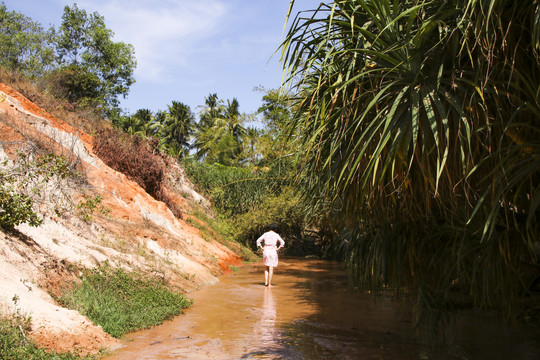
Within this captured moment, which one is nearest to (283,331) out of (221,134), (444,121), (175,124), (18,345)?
(18,345)

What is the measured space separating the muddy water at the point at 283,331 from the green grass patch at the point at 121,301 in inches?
Answer: 9.7

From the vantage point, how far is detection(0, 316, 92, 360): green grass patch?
471cm

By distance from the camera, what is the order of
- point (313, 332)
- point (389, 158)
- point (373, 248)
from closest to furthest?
point (389, 158) → point (373, 248) → point (313, 332)

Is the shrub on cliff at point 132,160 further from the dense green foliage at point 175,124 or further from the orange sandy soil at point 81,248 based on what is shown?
the dense green foliage at point 175,124

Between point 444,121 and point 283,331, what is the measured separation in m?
4.93

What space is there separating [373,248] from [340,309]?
385 cm

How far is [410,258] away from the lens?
19.7 feet

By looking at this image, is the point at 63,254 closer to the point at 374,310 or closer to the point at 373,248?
the point at 373,248

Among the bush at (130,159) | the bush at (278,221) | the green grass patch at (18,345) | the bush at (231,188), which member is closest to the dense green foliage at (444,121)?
the green grass patch at (18,345)

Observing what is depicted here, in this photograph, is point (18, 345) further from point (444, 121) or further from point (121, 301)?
point (444, 121)

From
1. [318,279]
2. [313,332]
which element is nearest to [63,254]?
[313,332]

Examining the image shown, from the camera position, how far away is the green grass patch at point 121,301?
673 centimetres

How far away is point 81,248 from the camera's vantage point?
920cm

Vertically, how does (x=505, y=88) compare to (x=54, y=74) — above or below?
below
